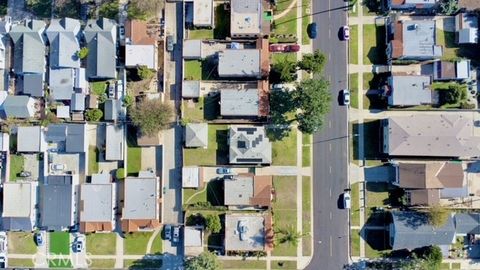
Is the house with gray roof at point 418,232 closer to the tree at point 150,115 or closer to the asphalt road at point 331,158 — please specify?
the asphalt road at point 331,158

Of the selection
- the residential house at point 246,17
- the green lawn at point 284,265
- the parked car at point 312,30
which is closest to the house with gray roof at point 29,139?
the residential house at point 246,17

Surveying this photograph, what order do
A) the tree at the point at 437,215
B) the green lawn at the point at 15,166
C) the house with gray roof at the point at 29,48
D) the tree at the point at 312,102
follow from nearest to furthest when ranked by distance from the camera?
1. the tree at the point at 312,102
2. the tree at the point at 437,215
3. the house with gray roof at the point at 29,48
4. the green lawn at the point at 15,166

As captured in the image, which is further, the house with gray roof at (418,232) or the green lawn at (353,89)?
the green lawn at (353,89)

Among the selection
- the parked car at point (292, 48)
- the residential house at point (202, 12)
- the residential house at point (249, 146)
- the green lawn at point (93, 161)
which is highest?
the residential house at point (202, 12)

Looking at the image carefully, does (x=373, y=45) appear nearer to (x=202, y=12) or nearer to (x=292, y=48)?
(x=292, y=48)

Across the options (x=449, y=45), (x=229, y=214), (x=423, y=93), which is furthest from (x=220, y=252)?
(x=449, y=45)

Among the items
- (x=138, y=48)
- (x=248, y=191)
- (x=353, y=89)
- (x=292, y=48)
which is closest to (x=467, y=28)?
(x=353, y=89)
